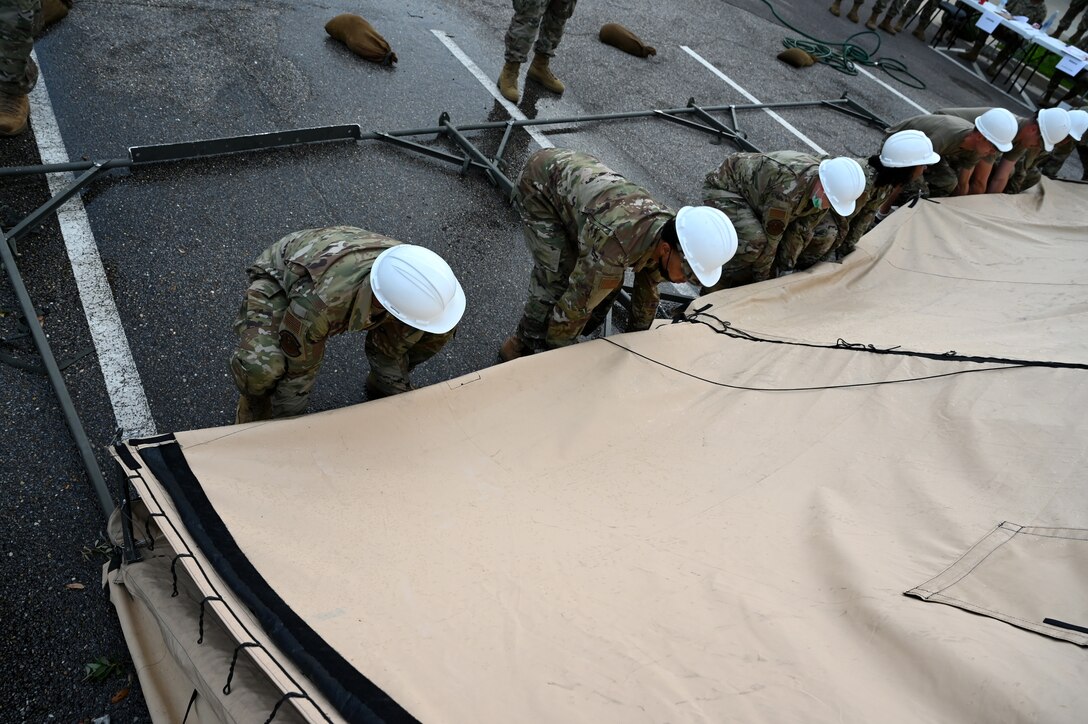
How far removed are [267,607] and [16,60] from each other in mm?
3544

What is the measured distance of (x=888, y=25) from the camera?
11.8 metres

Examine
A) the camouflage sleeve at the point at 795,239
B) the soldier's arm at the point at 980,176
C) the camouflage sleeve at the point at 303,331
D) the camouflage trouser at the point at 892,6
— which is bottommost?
the camouflage sleeve at the point at 303,331

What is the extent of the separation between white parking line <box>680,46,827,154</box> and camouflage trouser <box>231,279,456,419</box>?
5622 millimetres

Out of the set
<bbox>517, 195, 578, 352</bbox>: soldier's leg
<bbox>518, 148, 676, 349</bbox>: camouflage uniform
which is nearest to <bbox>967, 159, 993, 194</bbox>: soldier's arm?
<bbox>518, 148, 676, 349</bbox>: camouflage uniform

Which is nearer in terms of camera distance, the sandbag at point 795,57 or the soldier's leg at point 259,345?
the soldier's leg at point 259,345

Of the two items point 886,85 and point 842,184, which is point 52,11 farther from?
point 886,85

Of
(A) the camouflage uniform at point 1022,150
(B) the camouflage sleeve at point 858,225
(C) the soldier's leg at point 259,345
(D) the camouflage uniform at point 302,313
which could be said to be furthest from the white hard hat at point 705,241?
(A) the camouflage uniform at point 1022,150

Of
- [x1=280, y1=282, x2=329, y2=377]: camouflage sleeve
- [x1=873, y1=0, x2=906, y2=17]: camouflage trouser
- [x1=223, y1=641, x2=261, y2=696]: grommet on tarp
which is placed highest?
[x1=873, y1=0, x2=906, y2=17]: camouflage trouser

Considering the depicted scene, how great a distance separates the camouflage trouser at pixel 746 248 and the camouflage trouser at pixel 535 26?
7.51 feet

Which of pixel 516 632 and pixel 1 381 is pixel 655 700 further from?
pixel 1 381

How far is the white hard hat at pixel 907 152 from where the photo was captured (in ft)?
13.6

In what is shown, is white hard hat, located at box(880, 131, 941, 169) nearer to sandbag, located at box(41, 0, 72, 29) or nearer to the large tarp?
the large tarp

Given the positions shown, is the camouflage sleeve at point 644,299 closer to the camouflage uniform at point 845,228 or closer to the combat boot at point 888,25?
the camouflage uniform at point 845,228

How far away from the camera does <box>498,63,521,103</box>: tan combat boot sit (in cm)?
554
